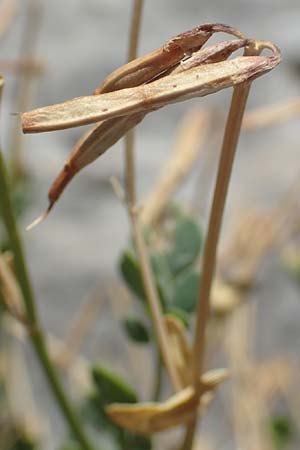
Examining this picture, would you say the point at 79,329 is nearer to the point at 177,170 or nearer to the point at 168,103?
the point at 177,170

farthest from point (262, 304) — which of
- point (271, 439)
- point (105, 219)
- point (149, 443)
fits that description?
point (149, 443)

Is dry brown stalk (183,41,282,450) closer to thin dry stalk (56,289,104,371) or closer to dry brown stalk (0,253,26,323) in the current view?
dry brown stalk (0,253,26,323)

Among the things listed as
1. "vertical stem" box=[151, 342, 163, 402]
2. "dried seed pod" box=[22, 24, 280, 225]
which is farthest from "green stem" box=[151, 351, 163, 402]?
"dried seed pod" box=[22, 24, 280, 225]

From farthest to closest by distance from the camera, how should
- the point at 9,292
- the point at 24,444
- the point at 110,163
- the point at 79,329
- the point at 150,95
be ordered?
the point at 110,163, the point at 79,329, the point at 24,444, the point at 9,292, the point at 150,95

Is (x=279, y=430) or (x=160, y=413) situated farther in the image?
(x=279, y=430)

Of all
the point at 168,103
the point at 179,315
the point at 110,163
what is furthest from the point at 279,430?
the point at 110,163

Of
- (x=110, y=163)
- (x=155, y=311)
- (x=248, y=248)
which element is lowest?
(x=110, y=163)

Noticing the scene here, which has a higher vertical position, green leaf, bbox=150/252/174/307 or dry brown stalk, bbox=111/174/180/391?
dry brown stalk, bbox=111/174/180/391
